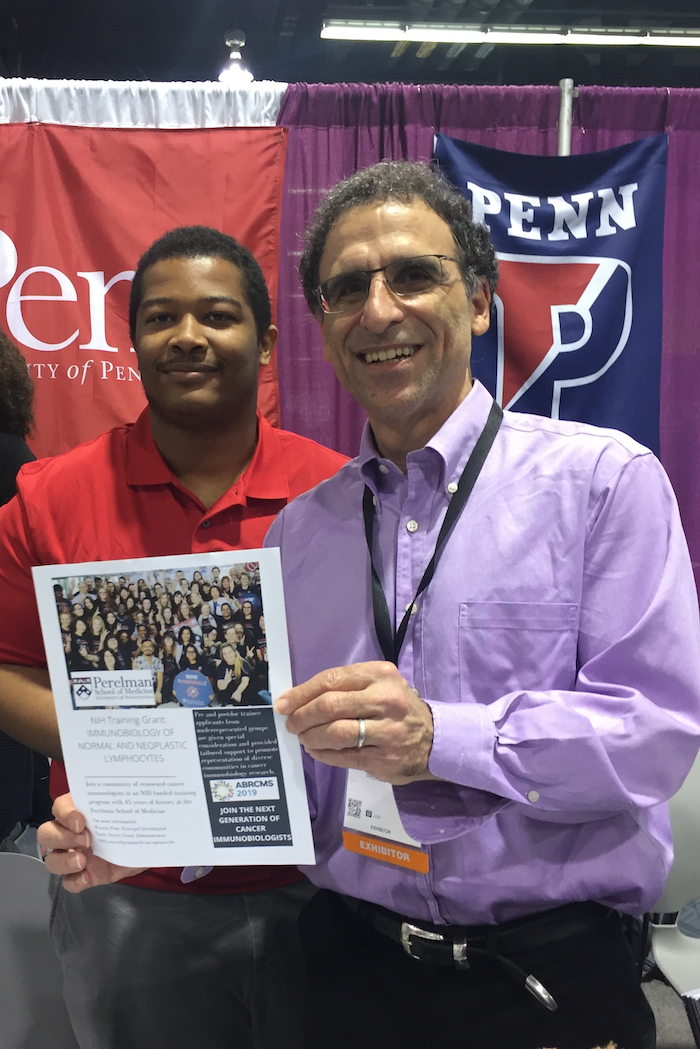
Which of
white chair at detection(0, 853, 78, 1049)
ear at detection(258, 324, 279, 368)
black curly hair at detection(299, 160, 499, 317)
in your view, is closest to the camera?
black curly hair at detection(299, 160, 499, 317)

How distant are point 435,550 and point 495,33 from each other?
550 centimetres

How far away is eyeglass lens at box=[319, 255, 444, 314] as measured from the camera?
4.02 ft

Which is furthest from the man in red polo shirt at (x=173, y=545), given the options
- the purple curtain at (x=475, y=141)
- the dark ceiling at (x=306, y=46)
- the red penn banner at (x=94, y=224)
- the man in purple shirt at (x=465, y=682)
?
the dark ceiling at (x=306, y=46)

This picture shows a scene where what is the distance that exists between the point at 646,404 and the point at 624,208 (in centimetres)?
76

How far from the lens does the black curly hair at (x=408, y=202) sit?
1.26 meters

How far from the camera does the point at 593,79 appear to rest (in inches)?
255

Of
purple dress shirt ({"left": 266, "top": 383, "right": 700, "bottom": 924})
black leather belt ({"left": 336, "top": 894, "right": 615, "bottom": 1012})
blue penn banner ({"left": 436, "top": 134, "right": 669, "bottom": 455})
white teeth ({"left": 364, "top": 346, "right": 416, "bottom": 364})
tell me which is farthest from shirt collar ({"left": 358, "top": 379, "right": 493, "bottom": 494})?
blue penn banner ({"left": 436, "top": 134, "right": 669, "bottom": 455})

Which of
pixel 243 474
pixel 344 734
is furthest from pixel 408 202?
pixel 344 734

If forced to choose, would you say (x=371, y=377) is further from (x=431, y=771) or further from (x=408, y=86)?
(x=408, y=86)

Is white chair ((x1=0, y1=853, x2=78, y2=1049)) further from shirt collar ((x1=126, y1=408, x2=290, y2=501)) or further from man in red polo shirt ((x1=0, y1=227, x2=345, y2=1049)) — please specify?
shirt collar ((x1=126, y1=408, x2=290, y2=501))

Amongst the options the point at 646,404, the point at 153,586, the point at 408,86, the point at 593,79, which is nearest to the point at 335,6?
the point at 593,79

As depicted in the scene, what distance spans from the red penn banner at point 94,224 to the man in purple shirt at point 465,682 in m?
1.88

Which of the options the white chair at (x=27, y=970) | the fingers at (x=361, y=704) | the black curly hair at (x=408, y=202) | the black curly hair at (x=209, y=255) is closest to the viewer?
the fingers at (x=361, y=704)

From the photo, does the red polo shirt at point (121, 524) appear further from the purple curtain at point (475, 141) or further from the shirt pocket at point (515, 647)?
the purple curtain at point (475, 141)
